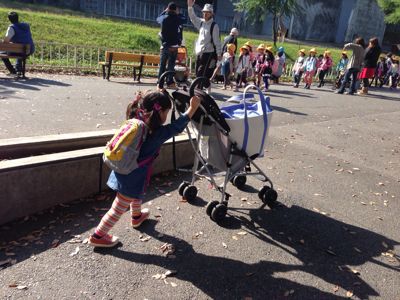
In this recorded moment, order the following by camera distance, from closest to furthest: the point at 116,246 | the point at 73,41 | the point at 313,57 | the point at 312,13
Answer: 1. the point at 116,246
2. the point at 313,57
3. the point at 73,41
4. the point at 312,13

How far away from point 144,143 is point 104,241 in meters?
0.93

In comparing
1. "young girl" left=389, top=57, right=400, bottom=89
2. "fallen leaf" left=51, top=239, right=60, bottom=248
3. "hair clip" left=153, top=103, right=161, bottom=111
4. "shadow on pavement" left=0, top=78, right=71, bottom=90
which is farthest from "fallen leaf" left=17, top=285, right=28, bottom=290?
"young girl" left=389, top=57, right=400, bottom=89

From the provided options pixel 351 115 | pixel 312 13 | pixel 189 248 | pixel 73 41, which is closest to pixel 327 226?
pixel 189 248

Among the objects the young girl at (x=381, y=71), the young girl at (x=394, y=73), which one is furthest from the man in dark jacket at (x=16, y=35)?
the young girl at (x=394, y=73)

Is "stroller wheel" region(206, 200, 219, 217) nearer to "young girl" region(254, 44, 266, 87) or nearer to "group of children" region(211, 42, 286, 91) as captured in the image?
"group of children" region(211, 42, 286, 91)

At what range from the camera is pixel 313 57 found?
1712 cm

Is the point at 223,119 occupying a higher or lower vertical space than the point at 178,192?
higher

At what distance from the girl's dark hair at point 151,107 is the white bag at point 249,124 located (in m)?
0.84

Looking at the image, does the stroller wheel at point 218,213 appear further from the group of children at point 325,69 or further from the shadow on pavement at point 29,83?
the group of children at point 325,69

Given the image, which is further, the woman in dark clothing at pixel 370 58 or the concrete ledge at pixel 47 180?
the woman in dark clothing at pixel 370 58

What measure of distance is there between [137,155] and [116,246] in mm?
914

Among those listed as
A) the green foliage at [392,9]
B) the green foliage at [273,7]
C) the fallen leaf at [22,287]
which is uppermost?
the green foliage at [392,9]

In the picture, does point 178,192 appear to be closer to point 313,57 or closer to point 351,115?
point 351,115

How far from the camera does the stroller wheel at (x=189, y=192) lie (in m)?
4.38
